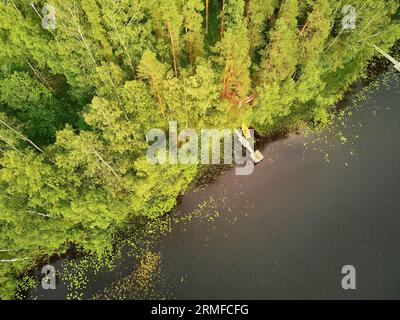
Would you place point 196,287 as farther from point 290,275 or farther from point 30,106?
point 30,106

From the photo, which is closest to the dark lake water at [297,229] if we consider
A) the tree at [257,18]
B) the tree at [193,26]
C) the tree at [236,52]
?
the tree at [236,52]

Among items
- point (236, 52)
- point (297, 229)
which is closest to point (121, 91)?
point (236, 52)

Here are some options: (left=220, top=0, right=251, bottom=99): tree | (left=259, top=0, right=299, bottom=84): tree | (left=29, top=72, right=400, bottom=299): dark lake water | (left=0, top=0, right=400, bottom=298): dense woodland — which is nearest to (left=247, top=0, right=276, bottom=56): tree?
(left=0, top=0, right=400, bottom=298): dense woodland

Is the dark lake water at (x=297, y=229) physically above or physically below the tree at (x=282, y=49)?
below

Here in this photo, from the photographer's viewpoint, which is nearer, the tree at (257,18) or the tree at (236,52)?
the tree at (236,52)

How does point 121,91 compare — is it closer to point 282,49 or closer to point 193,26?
point 193,26

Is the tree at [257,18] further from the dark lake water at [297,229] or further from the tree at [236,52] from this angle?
the dark lake water at [297,229]
